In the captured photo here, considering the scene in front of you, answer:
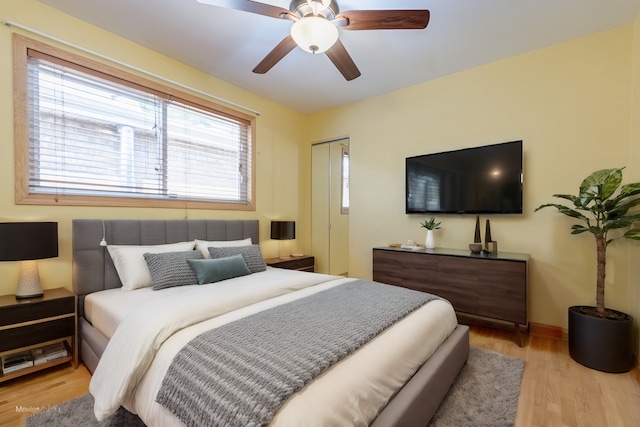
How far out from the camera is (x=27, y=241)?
201 cm

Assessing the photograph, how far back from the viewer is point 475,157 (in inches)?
123

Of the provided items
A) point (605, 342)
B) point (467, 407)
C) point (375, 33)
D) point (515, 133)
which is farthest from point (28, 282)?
point (515, 133)

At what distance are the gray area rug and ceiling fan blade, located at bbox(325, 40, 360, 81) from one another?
2526mm

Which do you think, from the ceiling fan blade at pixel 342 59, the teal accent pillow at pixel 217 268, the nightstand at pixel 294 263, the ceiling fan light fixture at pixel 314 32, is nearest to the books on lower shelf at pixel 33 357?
the teal accent pillow at pixel 217 268

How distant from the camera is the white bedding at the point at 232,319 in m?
1.03

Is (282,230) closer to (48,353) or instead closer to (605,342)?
(48,353)

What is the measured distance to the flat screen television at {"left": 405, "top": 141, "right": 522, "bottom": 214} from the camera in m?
2.90

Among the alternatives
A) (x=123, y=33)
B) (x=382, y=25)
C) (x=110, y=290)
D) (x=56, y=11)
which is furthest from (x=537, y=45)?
(x=110, y=290)

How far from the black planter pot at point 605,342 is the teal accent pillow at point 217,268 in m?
2.85

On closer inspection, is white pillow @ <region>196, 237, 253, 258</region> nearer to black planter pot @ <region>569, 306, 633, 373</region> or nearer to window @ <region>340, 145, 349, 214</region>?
window @ <region>340, 145, 349, 214</region>

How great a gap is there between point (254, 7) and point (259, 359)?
2.08 metres

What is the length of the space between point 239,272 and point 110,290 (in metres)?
1.06

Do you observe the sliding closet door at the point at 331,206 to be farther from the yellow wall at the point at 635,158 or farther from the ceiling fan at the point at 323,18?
the yellow wall at the point at 635,158

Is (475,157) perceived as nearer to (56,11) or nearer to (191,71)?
(191,71)
